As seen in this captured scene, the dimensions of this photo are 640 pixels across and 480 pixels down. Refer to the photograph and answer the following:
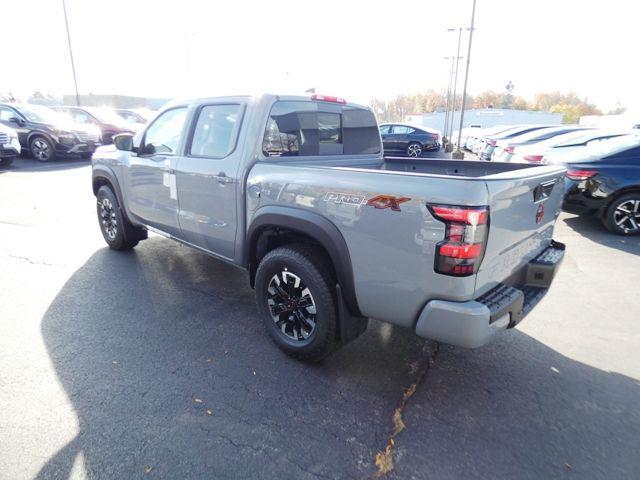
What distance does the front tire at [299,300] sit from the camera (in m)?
2.77

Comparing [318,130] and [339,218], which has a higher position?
[318,130]

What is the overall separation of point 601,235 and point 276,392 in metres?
6.27

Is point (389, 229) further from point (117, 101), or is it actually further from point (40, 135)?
point (117, 101)

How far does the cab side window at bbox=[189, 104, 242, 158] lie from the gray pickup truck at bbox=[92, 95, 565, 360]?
0.01 meters

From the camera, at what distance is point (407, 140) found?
55.9 ft

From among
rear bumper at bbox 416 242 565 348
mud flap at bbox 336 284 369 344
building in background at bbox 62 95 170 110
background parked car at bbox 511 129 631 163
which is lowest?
mud flap at bbox 336 284 369 344

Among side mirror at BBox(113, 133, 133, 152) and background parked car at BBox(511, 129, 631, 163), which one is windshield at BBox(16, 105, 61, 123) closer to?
side mirror at BBox(113, 133, 133, 152)

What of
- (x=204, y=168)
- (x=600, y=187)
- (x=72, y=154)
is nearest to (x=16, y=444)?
(x=204, y=168)

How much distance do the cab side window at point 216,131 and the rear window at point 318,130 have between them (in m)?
0.33

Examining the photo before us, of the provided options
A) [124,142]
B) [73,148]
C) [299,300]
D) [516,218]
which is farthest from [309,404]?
[73,148]

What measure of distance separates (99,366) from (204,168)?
1.78 meters

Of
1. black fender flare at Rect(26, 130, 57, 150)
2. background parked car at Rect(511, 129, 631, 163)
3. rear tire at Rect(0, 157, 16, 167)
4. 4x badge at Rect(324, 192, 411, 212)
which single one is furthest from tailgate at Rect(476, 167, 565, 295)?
black fender flare at Rect(26, 130, 57, 150)

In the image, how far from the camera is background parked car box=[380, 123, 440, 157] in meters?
17.0

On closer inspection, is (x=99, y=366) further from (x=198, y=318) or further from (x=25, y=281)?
(x=25, y=281)
